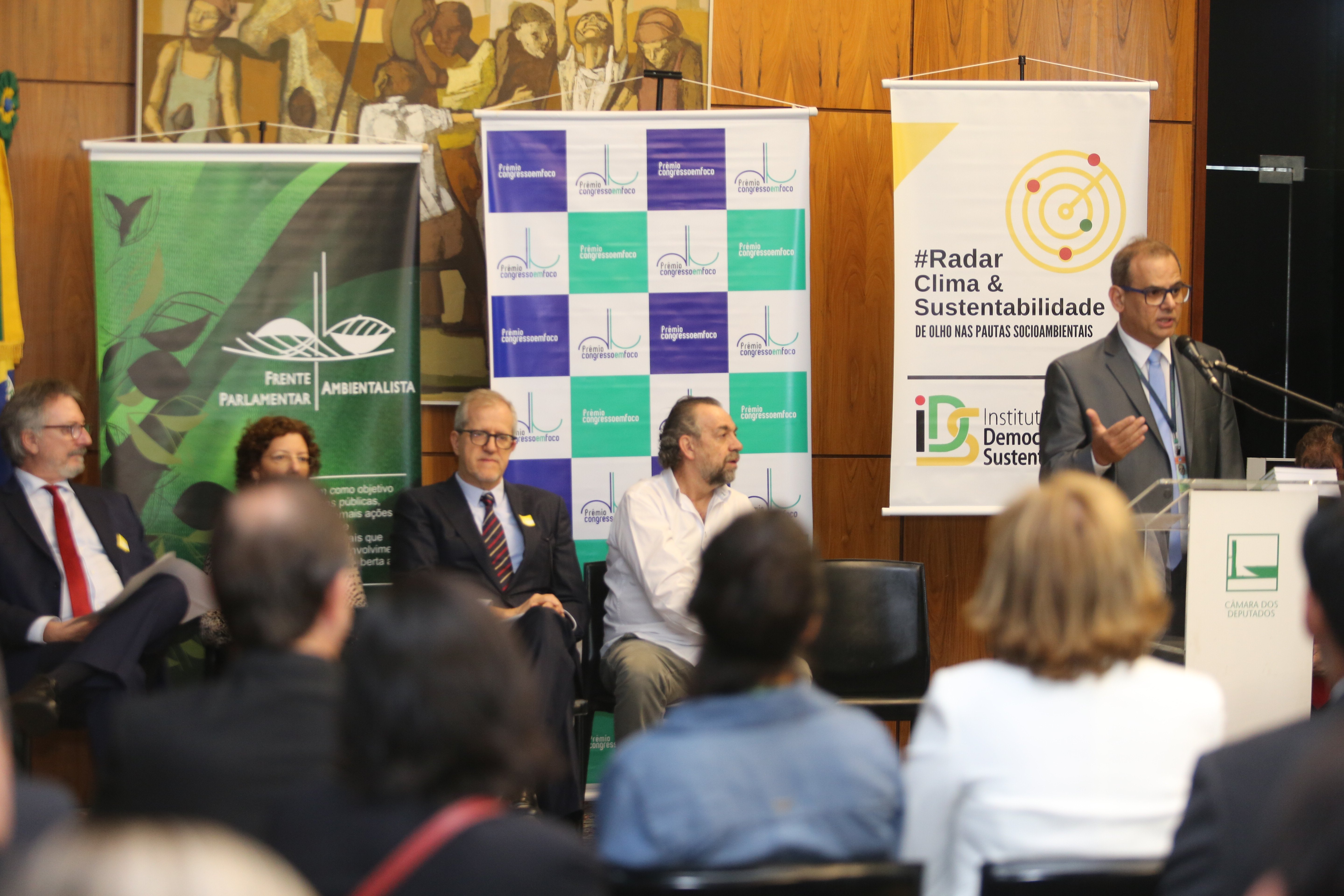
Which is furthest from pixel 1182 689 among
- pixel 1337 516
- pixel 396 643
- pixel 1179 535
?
pixel 1179 535

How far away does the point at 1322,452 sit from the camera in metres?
4.31

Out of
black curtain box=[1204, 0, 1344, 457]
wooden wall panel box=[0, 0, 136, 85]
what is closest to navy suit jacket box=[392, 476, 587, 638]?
wooden wall panel box=[0, 0, 136, 85]

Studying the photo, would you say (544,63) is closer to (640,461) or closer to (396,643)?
(640,461)

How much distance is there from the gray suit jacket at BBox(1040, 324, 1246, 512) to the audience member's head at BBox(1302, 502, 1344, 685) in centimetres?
203

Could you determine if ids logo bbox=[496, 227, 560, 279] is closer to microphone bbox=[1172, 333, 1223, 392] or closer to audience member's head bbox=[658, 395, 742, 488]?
audience member's head bbox=[658, 395, 742, 488]

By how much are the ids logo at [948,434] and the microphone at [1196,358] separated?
1421 millimetres

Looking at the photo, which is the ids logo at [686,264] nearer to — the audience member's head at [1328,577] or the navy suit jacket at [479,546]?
the navy suit jacket at [479,546]

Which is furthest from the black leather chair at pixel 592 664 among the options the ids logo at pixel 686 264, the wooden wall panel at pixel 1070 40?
the wooden wall panel at pixel 1070 40

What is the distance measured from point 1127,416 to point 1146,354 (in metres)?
0.23

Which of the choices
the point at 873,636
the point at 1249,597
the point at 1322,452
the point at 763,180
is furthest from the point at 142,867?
the point at 1322,452

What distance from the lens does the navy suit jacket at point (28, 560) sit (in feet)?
11.8

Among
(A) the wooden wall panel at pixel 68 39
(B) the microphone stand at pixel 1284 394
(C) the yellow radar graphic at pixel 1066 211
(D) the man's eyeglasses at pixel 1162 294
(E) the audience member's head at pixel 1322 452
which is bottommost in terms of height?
(E) the audience member's head at pixel 1322 452

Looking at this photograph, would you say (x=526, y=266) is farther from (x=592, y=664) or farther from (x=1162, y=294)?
(x=1162, y=294)

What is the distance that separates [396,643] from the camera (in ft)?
4.02
